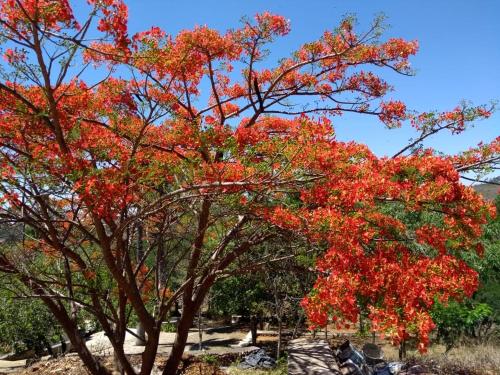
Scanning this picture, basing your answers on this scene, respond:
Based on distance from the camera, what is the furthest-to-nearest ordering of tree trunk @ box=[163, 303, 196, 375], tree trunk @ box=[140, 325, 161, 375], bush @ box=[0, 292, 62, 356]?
bush @ box=[0, 292, 62, 356], tree trunk @ box=[163, 303, 196, 375], tree trunk @ box=[140, 325, 161, 375]

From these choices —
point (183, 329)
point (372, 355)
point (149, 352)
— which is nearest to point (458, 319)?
point (372, 355)

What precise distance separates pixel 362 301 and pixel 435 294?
651mm

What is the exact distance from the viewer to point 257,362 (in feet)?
32.0

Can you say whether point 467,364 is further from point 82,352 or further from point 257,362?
point 82,352

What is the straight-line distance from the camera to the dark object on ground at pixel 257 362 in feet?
31.5

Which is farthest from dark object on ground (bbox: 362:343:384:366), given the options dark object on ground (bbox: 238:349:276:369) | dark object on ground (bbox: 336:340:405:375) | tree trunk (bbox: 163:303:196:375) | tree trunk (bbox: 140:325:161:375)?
tree trunk (bbox: 140:325:161:375)

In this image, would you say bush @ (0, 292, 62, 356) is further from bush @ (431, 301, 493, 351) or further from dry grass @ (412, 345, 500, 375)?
bush @ (431, 301, 493, 351)

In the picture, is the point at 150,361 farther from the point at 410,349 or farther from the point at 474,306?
the point at 410,349

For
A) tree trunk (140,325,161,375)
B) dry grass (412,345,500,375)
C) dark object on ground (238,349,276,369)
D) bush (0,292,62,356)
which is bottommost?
dry grass (412,345,500,375)

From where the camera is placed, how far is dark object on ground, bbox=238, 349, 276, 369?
9.59 metres

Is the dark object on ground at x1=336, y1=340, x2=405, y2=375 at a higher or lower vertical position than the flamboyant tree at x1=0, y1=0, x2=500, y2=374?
lower

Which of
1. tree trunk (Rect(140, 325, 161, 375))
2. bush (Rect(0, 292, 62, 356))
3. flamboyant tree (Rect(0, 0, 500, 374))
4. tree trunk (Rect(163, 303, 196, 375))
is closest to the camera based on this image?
flamboyant tree (Rect(0, 0, 500, 374))

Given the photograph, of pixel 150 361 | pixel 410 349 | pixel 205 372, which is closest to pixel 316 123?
pixel 150 361

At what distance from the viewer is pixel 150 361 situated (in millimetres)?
6398
